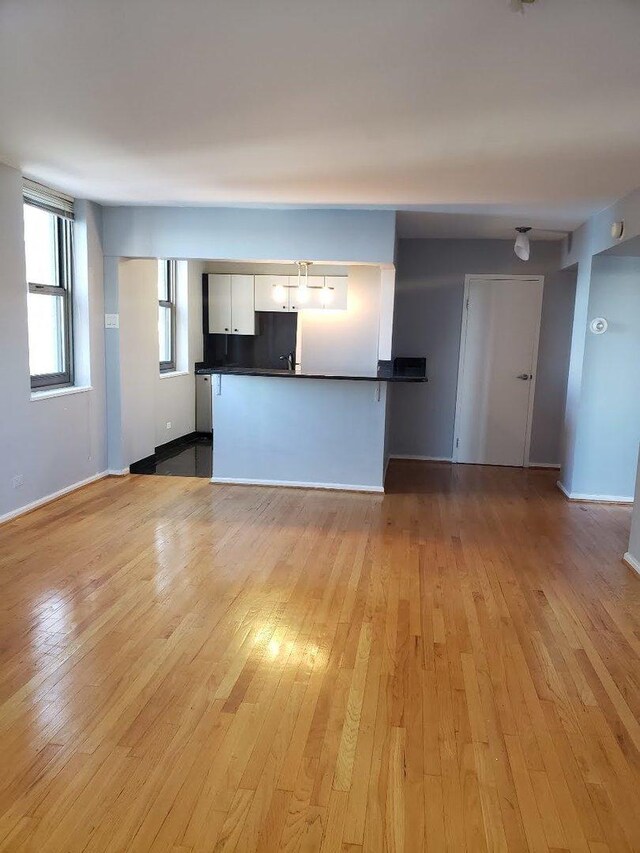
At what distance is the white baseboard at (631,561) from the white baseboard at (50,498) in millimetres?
4207

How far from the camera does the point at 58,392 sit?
4844mm

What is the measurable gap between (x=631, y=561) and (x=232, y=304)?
5.33m

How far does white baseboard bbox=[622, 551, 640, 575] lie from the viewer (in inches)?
146

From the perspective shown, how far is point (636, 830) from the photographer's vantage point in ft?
5.67

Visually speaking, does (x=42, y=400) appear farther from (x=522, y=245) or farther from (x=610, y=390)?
(x=610, y=390)

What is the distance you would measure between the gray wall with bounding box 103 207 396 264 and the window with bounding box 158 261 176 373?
1584 millimetres

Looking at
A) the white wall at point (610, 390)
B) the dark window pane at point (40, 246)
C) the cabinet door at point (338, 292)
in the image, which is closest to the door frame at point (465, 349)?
the white wall at point (610, 390)

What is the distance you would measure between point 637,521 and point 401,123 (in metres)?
2.75

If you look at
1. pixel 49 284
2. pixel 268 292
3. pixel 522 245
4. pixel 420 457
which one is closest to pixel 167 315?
pixel 268 292

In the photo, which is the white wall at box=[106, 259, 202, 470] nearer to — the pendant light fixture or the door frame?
the pendant light fixture

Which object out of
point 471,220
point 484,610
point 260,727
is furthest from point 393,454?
point 260,727

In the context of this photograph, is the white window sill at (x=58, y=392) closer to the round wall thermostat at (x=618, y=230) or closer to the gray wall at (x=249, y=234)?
the gray wall at (x=249, y=234)

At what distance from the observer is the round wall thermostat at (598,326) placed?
16.7 ft

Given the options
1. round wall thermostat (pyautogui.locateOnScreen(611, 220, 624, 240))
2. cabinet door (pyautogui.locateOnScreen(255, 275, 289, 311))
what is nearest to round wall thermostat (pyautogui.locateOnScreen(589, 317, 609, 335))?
round wall thermostat (pyautogui.locateOnScreen(611, 220, 624, 240))
